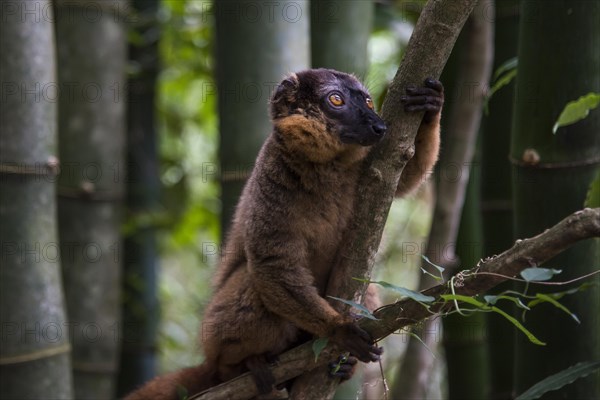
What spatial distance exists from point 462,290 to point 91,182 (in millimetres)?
3338

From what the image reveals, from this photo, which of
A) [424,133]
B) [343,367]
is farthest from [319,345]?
[424,133]

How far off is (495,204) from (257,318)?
1636 mm

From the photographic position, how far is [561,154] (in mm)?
3539

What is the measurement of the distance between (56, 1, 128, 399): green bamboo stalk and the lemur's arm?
2417 mm

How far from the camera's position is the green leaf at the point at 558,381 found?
3006 mm

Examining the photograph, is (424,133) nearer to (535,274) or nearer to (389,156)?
(389,156)

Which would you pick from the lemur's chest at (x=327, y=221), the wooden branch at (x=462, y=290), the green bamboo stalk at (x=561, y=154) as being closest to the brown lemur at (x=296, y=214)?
the lemur's chest at (x=327, y=221)

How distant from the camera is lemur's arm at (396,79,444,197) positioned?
3.22 meters

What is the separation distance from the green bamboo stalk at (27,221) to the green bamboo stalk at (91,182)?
1.20m

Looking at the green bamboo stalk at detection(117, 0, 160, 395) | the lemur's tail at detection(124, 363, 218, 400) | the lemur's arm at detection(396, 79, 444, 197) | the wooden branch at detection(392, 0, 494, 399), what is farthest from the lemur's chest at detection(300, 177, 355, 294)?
the green bamboo stalk at detection(117, 0, 160, 395)

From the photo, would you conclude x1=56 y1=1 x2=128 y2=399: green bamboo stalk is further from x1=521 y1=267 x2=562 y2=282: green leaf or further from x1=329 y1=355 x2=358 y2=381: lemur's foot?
x1=521 y1=267 x2=562 y2=282: green leaf

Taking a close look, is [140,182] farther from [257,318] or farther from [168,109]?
[257,318]

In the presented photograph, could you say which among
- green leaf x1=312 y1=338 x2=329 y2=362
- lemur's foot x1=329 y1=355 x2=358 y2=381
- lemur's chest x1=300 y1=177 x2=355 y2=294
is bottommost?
lemur's foot x1=329 y1=355 x2=358 y2=381

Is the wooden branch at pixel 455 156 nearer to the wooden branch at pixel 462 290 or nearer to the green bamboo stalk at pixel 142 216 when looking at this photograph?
the wooden branch at pixel 462 290
